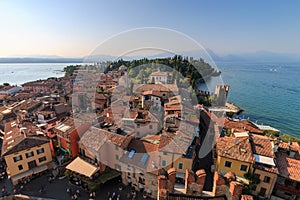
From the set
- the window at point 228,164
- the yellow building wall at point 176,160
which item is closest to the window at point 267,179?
the window at point 228,164

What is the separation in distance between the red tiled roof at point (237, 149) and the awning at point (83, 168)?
13.3 m

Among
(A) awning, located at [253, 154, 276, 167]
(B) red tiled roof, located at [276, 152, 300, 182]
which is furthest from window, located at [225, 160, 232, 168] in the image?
(B) red tiled roof, located at [276, 152, 300, 182]

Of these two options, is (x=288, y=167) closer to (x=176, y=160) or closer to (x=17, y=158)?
(x=176, y=160)

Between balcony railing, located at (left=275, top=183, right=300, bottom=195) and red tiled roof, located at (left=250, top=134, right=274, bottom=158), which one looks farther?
red tiled roof, located at (left=250, top=134, right=274, bottom=158)

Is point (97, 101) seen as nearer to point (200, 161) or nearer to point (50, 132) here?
point (50, 132)

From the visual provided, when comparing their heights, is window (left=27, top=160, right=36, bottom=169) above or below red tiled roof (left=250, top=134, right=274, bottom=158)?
below

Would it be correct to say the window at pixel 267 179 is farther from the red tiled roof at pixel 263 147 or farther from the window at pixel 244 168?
the red tiled roof at pixel 263 147

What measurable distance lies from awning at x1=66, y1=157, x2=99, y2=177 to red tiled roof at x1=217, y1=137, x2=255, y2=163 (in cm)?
1334

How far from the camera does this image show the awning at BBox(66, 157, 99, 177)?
55.6 feet

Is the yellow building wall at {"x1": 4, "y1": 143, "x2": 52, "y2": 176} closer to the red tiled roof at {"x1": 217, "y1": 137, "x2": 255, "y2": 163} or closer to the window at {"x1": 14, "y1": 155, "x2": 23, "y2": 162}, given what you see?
the window at {"x1": 14, "y1": 155, "x2": 23, "y2": 162}

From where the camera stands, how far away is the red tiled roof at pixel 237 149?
14953 millimetres

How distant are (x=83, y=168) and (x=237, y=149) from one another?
16.3m

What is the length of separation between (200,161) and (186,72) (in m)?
51.7

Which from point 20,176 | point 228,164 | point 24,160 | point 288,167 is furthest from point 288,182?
point 20,176
